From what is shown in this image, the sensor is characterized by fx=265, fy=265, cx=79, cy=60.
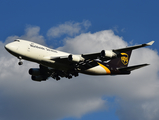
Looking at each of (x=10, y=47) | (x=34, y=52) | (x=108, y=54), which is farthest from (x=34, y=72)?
(x=108, y=54)

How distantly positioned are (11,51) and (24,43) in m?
2.31

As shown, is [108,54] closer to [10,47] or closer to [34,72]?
[10,47]

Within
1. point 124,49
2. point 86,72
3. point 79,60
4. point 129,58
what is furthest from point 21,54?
point 129,58

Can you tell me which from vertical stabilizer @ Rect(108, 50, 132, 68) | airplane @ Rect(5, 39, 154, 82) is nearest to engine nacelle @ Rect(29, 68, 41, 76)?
airplane @ Rect(5, 39, 154, 82)

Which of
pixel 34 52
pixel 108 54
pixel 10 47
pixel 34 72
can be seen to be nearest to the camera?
pixel 10 47

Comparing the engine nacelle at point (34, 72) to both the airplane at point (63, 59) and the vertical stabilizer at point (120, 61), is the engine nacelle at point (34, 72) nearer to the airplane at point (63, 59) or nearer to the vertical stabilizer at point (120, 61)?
the airplane at point (63, 59)

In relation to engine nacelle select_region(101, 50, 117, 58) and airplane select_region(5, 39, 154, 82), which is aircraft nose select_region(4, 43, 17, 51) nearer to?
airplane select_region(5, 39, 154, 82)

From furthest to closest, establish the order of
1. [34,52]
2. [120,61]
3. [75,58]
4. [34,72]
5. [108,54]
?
[120,61] → [34,72] → [75,58] → [34,52] → [108,54]

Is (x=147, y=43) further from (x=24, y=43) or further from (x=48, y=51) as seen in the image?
(x=24, y=43)

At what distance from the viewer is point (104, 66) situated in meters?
47.6

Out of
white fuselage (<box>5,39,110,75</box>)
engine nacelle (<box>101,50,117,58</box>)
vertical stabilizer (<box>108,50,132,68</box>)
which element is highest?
vertical stabilizer (<box>108,50,132,68</box>)

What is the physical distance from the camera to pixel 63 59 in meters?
40.7

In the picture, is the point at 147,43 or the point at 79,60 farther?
the point at 79,60

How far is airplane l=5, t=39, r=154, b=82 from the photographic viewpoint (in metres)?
39.5
